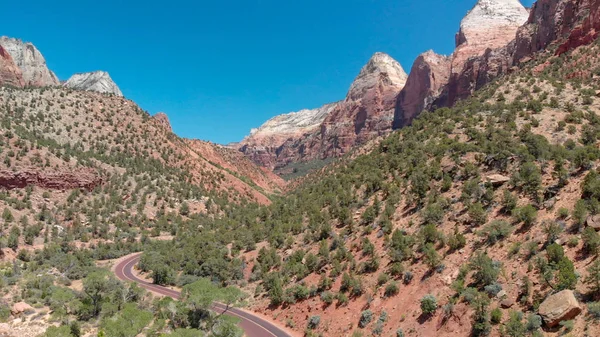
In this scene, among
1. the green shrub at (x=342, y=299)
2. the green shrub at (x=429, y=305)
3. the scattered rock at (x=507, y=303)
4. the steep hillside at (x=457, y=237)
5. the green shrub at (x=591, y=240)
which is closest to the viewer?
the green shrub at (x=591, y=240)

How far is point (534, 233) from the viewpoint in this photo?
763 inches

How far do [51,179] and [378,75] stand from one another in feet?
480

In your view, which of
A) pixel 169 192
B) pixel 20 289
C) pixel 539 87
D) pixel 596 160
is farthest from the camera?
pixel 169 192

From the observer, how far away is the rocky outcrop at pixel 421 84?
129m

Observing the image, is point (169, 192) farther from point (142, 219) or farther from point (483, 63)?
point (483, 63)

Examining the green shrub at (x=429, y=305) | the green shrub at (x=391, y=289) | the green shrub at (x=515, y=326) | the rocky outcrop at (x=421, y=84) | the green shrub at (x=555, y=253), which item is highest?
the rocky outcrop at (x=421, y=84)

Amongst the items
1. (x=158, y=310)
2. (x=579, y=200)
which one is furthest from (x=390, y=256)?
(x=158, y=310)

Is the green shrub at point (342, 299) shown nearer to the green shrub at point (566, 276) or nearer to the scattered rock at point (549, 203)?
the green shrub at point (566, 276)

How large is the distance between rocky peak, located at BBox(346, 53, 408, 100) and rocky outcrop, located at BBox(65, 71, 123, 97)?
107m

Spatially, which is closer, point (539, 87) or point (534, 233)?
point (534, 233)

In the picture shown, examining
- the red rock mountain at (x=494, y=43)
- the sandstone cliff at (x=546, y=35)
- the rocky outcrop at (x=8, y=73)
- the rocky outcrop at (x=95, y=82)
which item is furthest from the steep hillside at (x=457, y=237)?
the rocky outcrop at (x=95, y=82)

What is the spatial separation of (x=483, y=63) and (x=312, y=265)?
263 feet

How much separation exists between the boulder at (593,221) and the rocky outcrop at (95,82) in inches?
6007

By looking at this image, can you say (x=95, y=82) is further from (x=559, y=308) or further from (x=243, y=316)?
(x=559, y=308)
